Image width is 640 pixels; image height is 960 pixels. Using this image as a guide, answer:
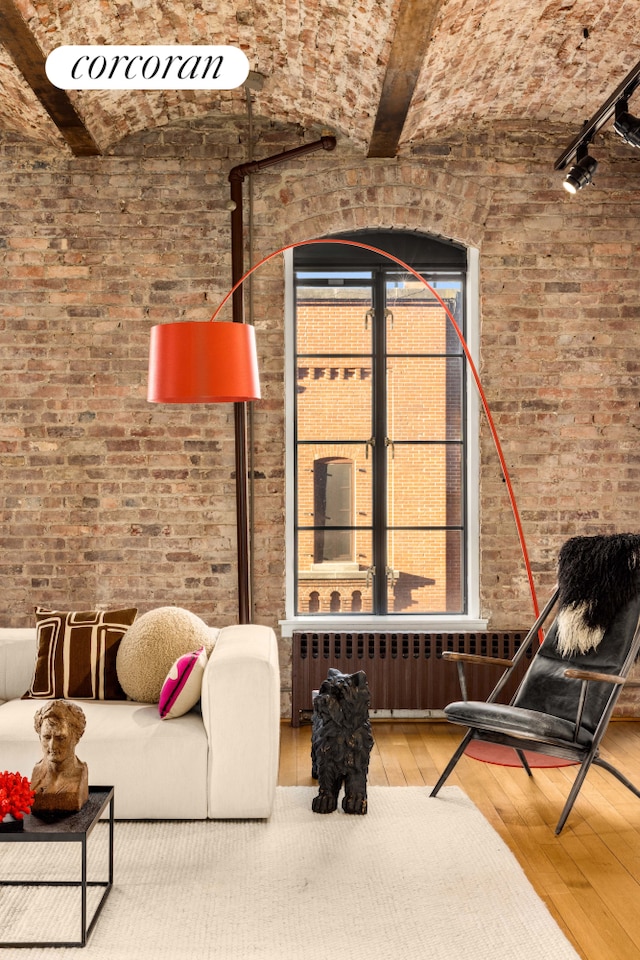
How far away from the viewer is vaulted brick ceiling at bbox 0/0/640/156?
4.04 m

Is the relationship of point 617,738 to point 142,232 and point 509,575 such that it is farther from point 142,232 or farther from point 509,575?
point 142,232

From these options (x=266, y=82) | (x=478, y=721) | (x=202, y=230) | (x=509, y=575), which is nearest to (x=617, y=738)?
(x=509, y=575)

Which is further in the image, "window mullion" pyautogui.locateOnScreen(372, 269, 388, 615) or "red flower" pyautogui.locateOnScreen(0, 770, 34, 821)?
"window mullion" pyautogui.locateOnScreen(372, 269, 388, 615)

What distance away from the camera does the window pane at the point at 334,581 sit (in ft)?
18.7

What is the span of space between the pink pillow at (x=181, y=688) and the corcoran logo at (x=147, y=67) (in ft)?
7.35

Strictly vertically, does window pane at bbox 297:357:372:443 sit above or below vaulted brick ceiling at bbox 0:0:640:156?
below

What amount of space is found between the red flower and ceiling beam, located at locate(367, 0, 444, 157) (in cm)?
321

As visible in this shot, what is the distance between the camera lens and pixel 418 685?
5.39 meters

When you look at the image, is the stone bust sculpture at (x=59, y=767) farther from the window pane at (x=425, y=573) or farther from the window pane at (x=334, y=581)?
the window pane at (x=425, y=573)

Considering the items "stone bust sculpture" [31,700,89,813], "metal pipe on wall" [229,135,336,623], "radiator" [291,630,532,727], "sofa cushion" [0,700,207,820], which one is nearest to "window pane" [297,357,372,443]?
"metal pipe on wall" [229,135,336,623]

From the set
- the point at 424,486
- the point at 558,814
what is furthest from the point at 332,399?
the point at 558,814

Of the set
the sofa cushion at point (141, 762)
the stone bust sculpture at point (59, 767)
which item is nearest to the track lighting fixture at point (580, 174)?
the sofa cushion at point (141, 762)

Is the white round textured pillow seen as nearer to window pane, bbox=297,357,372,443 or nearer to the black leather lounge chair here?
the black leather lounge chair

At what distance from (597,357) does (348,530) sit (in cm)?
185
